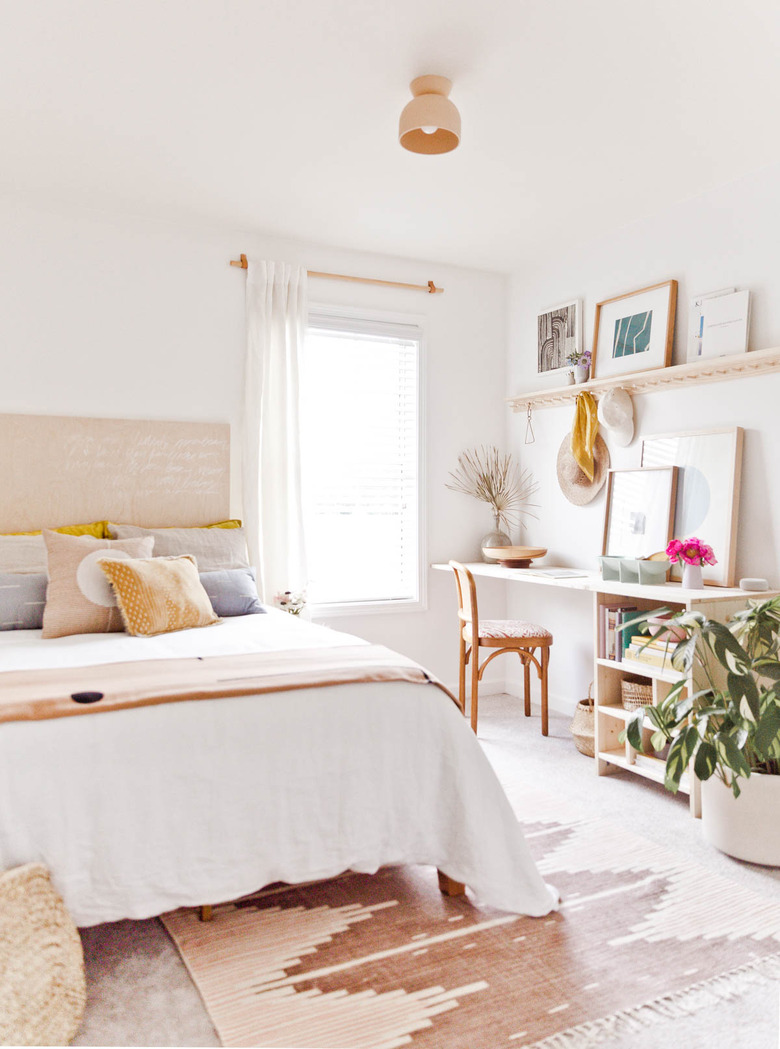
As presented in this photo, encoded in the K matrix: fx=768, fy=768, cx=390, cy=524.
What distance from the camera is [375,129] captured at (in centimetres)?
292

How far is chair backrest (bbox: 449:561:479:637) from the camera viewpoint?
12.8 ft

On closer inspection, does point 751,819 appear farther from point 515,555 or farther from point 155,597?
point 155,597

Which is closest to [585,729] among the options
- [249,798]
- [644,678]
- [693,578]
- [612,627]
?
[644,678]

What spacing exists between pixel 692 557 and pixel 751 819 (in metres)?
1.04

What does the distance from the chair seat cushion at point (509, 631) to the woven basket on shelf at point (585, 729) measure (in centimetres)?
43

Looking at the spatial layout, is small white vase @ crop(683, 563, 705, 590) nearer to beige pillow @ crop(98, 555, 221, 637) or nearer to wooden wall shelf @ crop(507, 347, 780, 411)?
wooden wall shelf @ crop(507, 347, 780, 411)

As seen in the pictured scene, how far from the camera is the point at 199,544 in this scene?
3.60m

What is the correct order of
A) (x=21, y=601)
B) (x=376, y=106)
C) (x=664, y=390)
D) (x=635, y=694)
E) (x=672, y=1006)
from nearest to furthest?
(x=672, y=1006)
(x=376, y=106)
(x=21, y=601)
(x=635, y=694)
(x=664, y=390)

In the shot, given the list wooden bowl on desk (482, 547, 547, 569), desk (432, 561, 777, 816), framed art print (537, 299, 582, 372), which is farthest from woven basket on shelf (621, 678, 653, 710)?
framed art print (537, 299, 582, 372)

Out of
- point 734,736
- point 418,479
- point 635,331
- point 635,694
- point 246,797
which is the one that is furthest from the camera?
point 418,479

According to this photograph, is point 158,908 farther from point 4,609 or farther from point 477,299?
point 477,299

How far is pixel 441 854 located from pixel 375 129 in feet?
8.40

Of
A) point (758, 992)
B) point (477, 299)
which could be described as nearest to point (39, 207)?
point (477, 299)

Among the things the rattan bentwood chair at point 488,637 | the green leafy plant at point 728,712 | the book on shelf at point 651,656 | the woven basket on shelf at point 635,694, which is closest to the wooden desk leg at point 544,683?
the rattan bentwood chair at point 488,637
